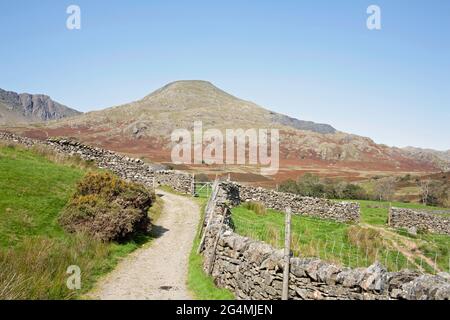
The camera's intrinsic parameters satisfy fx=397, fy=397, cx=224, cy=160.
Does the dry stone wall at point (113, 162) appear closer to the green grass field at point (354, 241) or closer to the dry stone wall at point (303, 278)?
the green grass field at point (354, 241)

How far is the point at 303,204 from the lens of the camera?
31.9 metres

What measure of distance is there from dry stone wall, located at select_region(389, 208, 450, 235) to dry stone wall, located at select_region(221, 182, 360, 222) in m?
2.79

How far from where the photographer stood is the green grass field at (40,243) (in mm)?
10227

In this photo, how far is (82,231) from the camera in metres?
15.4

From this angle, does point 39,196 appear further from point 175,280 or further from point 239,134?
point 239,134

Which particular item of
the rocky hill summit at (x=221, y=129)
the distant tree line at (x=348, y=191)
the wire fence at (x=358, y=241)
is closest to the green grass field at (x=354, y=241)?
the wire fence at (x=358, y=241)

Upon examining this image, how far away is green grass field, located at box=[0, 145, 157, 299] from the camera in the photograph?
10.2m

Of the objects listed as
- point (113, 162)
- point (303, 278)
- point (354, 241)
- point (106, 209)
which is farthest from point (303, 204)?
point (303, 278)

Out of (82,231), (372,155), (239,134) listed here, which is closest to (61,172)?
(82,231)

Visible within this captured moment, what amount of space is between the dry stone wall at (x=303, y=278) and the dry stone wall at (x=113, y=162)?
19.2 m

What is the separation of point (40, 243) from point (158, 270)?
4052 mm

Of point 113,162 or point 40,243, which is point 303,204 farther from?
point 40,243

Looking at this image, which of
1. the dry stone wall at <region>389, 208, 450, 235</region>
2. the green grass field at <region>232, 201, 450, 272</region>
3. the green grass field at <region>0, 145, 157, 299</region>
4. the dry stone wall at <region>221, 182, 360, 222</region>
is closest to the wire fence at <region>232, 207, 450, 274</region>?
the green grass field at <region>232, 201, 450, 272</region>
